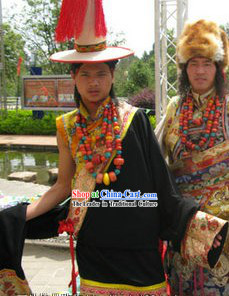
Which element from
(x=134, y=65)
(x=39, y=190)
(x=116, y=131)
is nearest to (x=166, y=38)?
(x=39, y=190)

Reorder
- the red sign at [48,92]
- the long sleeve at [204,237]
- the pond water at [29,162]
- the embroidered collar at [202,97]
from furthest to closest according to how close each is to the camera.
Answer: the red sign at [48,92] → the pond water at [29,162] → the embroidered collar at [202,97] → the long sleeve at [204,237]

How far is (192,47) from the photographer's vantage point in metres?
2.07

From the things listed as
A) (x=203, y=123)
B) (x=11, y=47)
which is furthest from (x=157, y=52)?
(x=11, y=47)

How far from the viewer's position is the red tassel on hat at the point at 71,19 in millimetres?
1788

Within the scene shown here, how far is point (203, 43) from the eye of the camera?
2.06 m

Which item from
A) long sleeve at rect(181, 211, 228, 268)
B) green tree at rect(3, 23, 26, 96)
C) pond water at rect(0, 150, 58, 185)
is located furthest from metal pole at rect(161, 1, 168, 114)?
green tree at rect(3, 23, 26, 96)

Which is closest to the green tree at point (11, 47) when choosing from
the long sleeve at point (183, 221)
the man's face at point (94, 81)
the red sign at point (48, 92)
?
the red sign at point (48, 92)

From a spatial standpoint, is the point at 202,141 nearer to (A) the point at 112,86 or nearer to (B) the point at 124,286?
(A) the point at 112,86

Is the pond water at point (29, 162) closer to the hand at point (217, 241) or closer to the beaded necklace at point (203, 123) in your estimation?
the beaded necklace at point (203, 123)

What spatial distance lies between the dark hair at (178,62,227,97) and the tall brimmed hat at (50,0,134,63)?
0.48 metres

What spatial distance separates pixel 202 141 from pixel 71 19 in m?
0.95

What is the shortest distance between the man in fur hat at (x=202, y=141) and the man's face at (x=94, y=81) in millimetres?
538

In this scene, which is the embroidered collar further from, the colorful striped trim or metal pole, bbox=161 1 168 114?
metal pole, bbox=161 1 168 114

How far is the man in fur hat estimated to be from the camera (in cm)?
201
